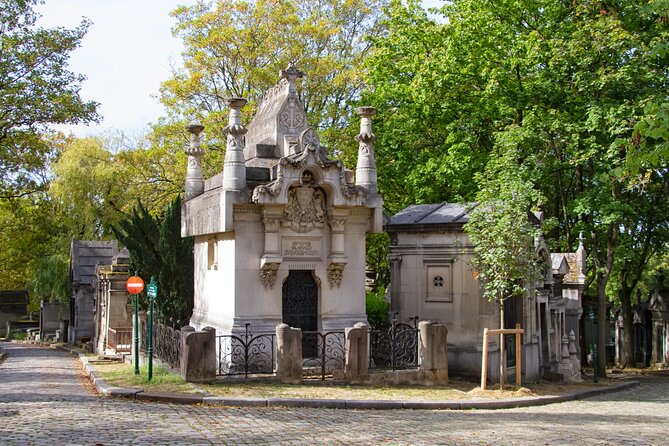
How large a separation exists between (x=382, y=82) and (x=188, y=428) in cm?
1941

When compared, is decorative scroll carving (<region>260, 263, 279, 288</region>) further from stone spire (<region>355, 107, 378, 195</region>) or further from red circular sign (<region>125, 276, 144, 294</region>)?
stone spire (<region>355, 107, 378, 195</region>)

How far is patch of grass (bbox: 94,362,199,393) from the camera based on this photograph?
13250 millimetres

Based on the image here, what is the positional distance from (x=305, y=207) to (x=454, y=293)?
4574 mm

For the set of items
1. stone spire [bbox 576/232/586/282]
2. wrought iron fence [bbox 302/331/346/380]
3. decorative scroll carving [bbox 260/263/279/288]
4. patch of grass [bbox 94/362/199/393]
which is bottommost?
patch of grass [bbox 94/362/199/393]

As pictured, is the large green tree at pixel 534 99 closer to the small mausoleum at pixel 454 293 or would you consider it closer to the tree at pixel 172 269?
the small mausoleum at pixel 454 293

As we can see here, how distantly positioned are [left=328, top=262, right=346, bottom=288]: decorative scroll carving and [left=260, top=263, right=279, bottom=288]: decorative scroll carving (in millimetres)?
1248

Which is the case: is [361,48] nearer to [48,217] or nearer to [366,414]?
[48,217]

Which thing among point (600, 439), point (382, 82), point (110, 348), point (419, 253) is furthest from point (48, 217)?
point (600, 439)

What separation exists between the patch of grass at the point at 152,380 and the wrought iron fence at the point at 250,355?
1050 mm

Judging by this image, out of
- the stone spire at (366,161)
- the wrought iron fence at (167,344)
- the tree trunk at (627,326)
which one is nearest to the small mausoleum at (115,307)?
the wrought iron fence at (167,344)

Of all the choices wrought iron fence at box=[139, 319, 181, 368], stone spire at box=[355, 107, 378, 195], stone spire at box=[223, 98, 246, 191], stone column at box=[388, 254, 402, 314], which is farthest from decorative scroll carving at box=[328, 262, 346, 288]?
wrought iron fence at box=[139, 319, 181, 368]

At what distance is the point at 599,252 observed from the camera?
91.0ft

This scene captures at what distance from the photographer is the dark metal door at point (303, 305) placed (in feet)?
52.3

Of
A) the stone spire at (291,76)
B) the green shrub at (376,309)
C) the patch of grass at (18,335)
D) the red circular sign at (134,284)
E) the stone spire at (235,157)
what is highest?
the stone spire at (291,76)
